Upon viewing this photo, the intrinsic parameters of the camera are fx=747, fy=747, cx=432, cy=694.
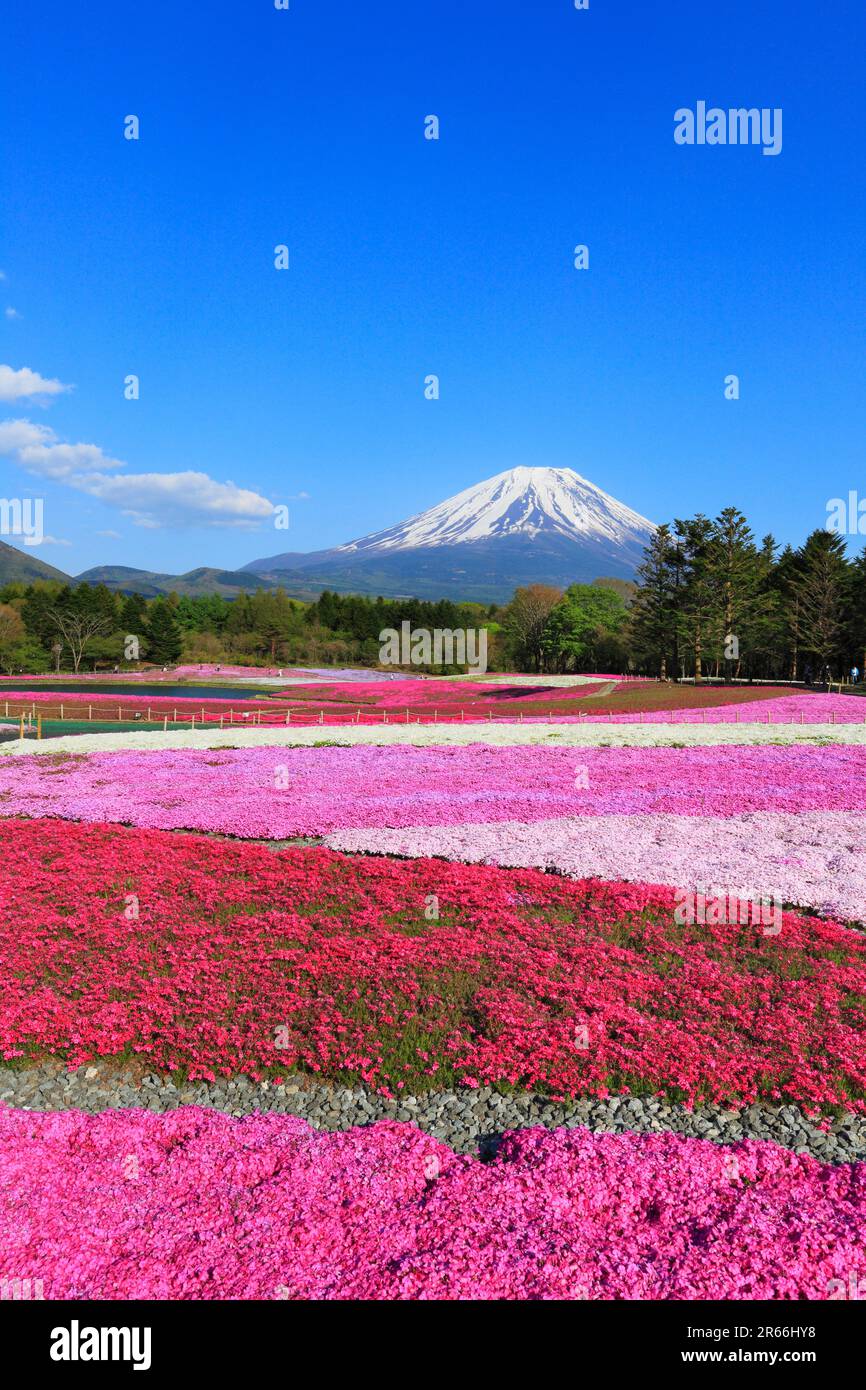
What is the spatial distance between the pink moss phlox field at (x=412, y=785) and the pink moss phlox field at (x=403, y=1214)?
1073 cm

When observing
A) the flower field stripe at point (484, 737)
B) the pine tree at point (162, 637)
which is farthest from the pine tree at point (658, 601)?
the pine tree at point (162, 637)

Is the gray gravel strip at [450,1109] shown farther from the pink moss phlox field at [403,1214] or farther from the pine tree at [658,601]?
the pine tree at [658,601]

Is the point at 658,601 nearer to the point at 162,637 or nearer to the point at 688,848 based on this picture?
the point at 162,637

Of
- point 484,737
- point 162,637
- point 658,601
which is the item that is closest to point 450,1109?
point 484,737

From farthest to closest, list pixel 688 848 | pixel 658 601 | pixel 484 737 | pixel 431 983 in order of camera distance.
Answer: pixel 658 601
pixel 484 737
pixel 688 848
pixel 431 983

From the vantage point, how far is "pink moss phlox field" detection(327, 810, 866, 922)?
12937 millimetres

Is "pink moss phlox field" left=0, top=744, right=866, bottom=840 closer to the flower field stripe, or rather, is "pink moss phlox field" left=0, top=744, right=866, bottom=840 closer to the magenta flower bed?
the flower field stripe

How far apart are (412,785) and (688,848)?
30.6ft

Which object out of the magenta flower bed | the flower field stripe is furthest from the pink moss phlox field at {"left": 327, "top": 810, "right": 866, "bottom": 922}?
the magenta flower bed

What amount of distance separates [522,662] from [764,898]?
105 m

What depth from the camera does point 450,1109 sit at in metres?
7.21

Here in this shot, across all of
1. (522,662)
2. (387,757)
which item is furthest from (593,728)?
(522,662)

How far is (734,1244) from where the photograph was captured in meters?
5.24
